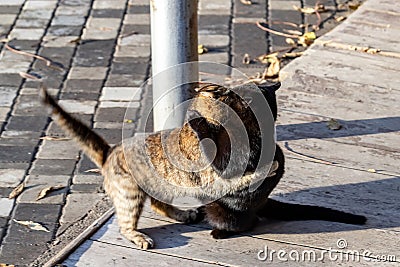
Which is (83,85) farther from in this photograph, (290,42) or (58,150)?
(290,42)

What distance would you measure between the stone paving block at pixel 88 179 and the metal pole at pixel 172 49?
45 centimetres

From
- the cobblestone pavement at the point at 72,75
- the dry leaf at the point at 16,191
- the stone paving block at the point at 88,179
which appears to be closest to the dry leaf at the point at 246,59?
the cobblestone pavement at the point at 72,75

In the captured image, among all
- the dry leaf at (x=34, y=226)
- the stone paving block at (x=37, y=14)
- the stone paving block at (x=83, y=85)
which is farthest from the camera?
the stone paving block at (x=37, y=14)

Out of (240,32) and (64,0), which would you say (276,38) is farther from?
(64,0)

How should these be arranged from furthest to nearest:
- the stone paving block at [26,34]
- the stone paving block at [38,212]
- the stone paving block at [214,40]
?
the stone paving block at [26,34], the stone paving block at [214,40], the stone paving block at [38,212]

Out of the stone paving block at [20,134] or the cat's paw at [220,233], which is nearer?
the cat's paw at [220,233]

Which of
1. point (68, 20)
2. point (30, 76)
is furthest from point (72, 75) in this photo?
point (68, 20)

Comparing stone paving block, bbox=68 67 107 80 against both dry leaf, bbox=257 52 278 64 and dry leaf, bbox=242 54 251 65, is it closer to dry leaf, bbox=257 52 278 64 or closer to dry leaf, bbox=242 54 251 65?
dry leaf, bbox=242 54 251 65

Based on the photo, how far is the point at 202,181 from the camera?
3939 millimetres

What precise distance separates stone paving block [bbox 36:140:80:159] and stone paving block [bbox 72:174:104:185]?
240 mm

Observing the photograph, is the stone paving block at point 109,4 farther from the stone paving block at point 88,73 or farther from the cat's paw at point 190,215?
the cat's paw at point 190,215

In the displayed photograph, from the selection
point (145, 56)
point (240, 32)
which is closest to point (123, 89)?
point (145, 56)

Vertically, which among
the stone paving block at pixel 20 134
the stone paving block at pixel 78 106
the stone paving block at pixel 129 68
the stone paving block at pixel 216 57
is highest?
the stone paving block at pixel 216 57

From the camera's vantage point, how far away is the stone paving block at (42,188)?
4734mm
